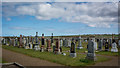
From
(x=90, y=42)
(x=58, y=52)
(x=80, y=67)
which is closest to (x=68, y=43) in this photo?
(x=58, y=52)

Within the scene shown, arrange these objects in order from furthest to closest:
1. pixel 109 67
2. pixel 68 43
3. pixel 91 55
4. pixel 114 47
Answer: pixel 68 43
pixel 114 47
pixel 91 55
pixel 109 67

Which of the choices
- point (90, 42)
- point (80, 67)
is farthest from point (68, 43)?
point (80, 67)

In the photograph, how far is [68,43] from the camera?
2416cm

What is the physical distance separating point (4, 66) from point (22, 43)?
1569 centimetres

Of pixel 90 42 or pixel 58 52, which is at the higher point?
pixel 90 42

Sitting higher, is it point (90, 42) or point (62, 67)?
point (90, 42)

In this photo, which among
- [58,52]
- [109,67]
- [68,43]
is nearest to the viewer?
[109,67]

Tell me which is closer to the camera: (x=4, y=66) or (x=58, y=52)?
(x=4, y=66)

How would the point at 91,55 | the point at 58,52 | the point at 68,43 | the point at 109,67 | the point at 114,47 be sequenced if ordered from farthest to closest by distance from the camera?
the point at 68,43 → the point at 114,47 → the point at 58,52 → the point at 91,55 → the point at 109,67

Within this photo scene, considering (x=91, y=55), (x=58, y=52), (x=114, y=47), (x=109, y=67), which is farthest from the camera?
(x=114, y=47)

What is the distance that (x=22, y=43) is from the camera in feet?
79.8

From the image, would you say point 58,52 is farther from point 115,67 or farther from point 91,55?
point 115,67

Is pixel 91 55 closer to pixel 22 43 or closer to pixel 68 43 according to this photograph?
pixel 68 43

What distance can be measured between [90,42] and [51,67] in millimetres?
5167
